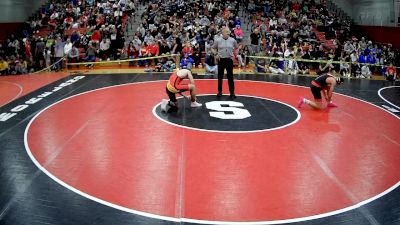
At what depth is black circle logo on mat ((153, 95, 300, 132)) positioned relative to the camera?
7.02 m

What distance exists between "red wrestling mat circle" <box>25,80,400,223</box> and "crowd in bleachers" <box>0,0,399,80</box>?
593cm

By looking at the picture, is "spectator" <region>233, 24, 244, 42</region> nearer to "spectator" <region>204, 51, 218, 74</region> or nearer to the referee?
"spectator" <region>204, 51, 218, 74</region>

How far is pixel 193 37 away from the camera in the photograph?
55.3 feet

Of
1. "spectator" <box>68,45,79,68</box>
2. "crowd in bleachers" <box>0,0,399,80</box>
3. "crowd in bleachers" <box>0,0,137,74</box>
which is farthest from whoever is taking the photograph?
"crowd in bleachers" <box>0,0,137,74</box>

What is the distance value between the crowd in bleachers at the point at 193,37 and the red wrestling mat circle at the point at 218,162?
5.93 meters

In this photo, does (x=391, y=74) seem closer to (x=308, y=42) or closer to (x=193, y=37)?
(x=308, y=42)

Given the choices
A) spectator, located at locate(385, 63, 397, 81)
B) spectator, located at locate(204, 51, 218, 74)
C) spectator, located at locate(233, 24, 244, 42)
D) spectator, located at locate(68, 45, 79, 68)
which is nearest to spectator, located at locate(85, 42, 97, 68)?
spectator, located at locate(68, 45, 79, 68)

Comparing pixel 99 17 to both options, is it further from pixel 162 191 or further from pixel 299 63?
pixel 162 191

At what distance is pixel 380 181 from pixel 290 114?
3.24m

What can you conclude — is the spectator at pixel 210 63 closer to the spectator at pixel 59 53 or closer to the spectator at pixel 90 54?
the spectator at pixel 90 54

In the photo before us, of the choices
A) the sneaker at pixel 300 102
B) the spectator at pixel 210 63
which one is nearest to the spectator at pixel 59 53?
the spectator at pixel 210 63

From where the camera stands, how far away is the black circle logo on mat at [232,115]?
7023 mm

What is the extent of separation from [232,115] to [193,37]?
385 inches

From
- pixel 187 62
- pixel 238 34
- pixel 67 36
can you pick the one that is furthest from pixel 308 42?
pixel 67 36
